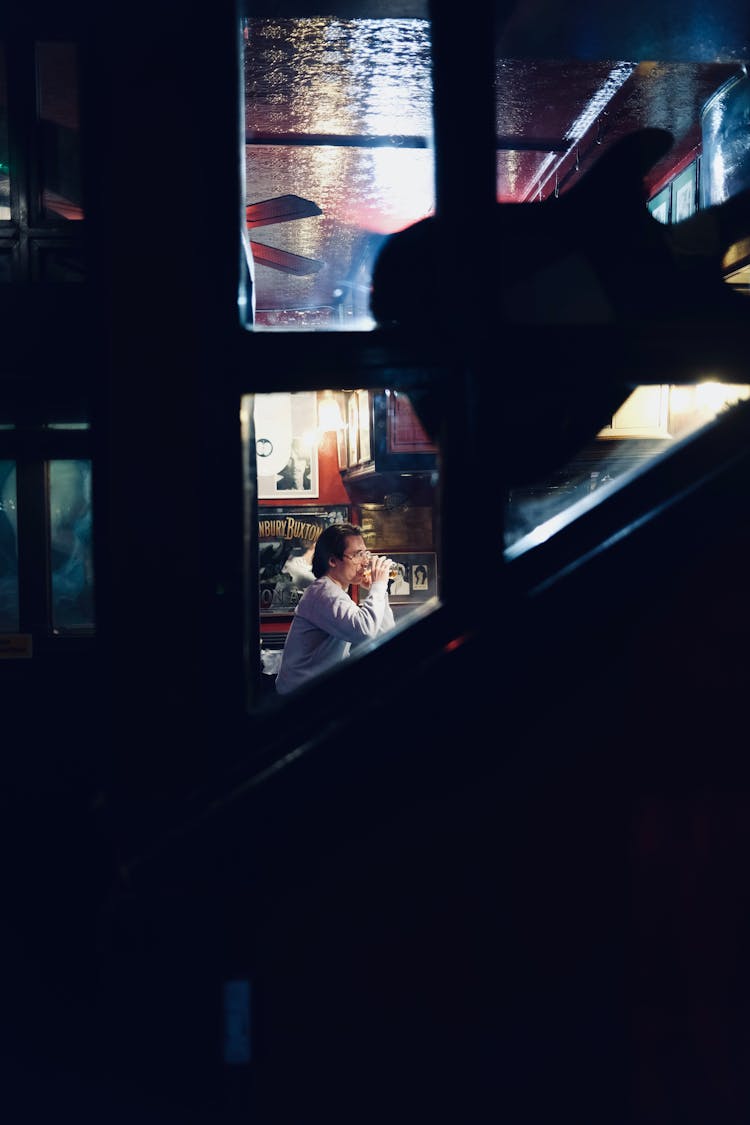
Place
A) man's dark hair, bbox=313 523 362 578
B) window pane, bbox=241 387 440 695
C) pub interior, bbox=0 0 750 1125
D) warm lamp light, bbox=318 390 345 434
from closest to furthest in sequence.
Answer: pub interior, bbox=0 0 750 1125 → man's dark hair, bbox=313 523 362 578 → window pane, bbox=241 387 440 695 → warm lamp light, bbox=318 390 345 434

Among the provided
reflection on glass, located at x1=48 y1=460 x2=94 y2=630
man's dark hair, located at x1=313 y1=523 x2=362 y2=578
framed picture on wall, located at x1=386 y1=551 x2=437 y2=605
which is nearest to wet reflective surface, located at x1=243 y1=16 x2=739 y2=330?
man's dark hair, located at x1=313 y1=523 x2=362 y2=578

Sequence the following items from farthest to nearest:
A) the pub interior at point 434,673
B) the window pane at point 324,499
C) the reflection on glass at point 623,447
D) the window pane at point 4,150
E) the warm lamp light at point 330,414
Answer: the warm lamp light at point 330,414 < the window pane at point 324,499 < the window pane at point 4,150 < the reflection on glass at point 623,447 < the pub interior at point 434,673

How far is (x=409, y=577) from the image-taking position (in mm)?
8344

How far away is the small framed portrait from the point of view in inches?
326

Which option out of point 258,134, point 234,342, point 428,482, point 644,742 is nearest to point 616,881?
point 644,742

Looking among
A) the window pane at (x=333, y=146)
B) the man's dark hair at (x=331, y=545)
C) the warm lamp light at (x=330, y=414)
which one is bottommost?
the man's dark hair at (x=331, y=545)

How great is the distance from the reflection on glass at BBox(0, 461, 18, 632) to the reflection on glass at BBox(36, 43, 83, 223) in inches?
78.8

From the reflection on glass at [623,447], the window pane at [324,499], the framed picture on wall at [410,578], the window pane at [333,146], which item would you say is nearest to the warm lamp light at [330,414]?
the window pane at [324,499]

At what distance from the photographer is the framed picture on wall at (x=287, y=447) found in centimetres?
833

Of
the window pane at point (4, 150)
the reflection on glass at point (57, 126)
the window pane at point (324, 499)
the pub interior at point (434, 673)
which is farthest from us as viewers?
the window pane at point (324, 499)

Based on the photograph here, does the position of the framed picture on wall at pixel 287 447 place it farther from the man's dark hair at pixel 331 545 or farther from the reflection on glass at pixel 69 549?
the man's dark hair at pixel 331 545

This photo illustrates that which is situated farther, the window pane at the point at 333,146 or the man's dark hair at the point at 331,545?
the man's dark hair at the point at 331,545

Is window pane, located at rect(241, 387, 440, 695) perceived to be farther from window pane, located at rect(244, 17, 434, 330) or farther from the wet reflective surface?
the wet reflective surface

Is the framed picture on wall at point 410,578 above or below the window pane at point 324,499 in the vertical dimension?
below
